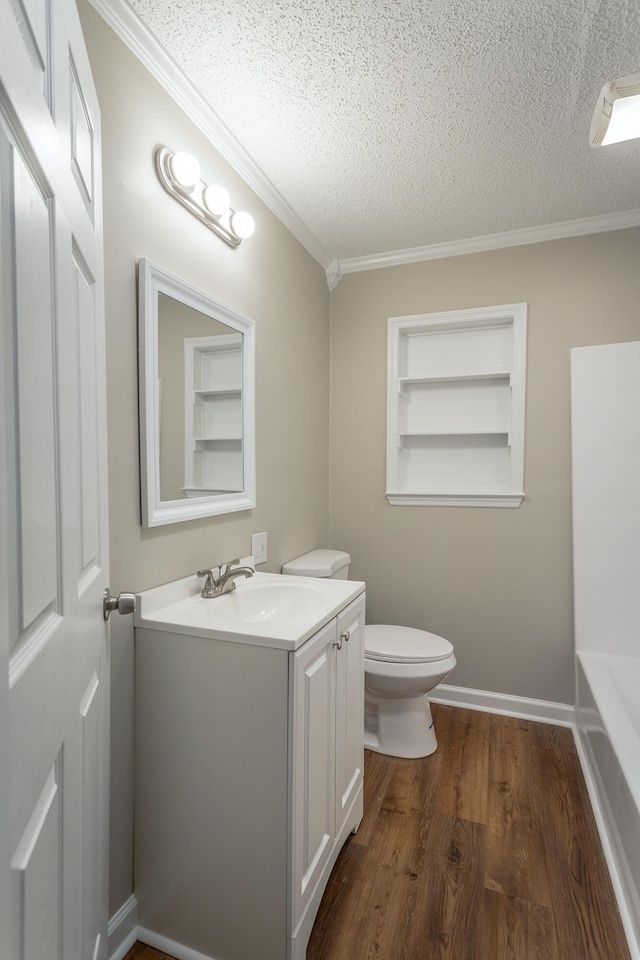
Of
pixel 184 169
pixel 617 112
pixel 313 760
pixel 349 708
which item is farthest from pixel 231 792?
pixel 617 112

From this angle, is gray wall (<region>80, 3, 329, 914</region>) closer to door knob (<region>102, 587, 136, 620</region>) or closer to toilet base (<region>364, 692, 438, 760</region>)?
door knob (<region>102, 587, 136, 620</region>)

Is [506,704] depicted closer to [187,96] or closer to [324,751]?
[324,751]

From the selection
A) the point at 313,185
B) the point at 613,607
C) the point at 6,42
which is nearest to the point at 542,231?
the point at 313,185

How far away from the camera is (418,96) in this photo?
5.25 ft

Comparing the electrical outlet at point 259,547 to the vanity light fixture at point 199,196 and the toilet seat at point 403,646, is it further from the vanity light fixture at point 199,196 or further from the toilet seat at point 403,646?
the vanity light fixture at point 199,196

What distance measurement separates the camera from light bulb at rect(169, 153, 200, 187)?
1475mm

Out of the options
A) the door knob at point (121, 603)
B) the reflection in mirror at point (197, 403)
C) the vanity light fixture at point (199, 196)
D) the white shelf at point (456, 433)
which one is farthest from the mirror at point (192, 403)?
the white shelf at point (456, 433)

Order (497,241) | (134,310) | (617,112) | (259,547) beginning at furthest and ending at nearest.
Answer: (497,241) → (259,547) → (617,112) → (134,310)

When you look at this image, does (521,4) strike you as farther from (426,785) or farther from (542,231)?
(426,785)

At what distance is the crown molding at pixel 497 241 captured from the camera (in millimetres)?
2359

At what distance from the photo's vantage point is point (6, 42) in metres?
0.44

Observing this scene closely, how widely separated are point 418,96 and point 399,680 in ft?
7.17

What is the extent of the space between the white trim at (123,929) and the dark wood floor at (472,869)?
1.4 inches

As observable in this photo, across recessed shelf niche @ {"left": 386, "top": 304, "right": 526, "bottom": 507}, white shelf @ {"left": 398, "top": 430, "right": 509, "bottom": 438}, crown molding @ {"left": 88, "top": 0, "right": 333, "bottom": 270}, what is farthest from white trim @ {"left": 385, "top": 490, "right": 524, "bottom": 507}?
crown molding @ {"left": 88, "top": 0, "right": 333, "bottom": 270}
